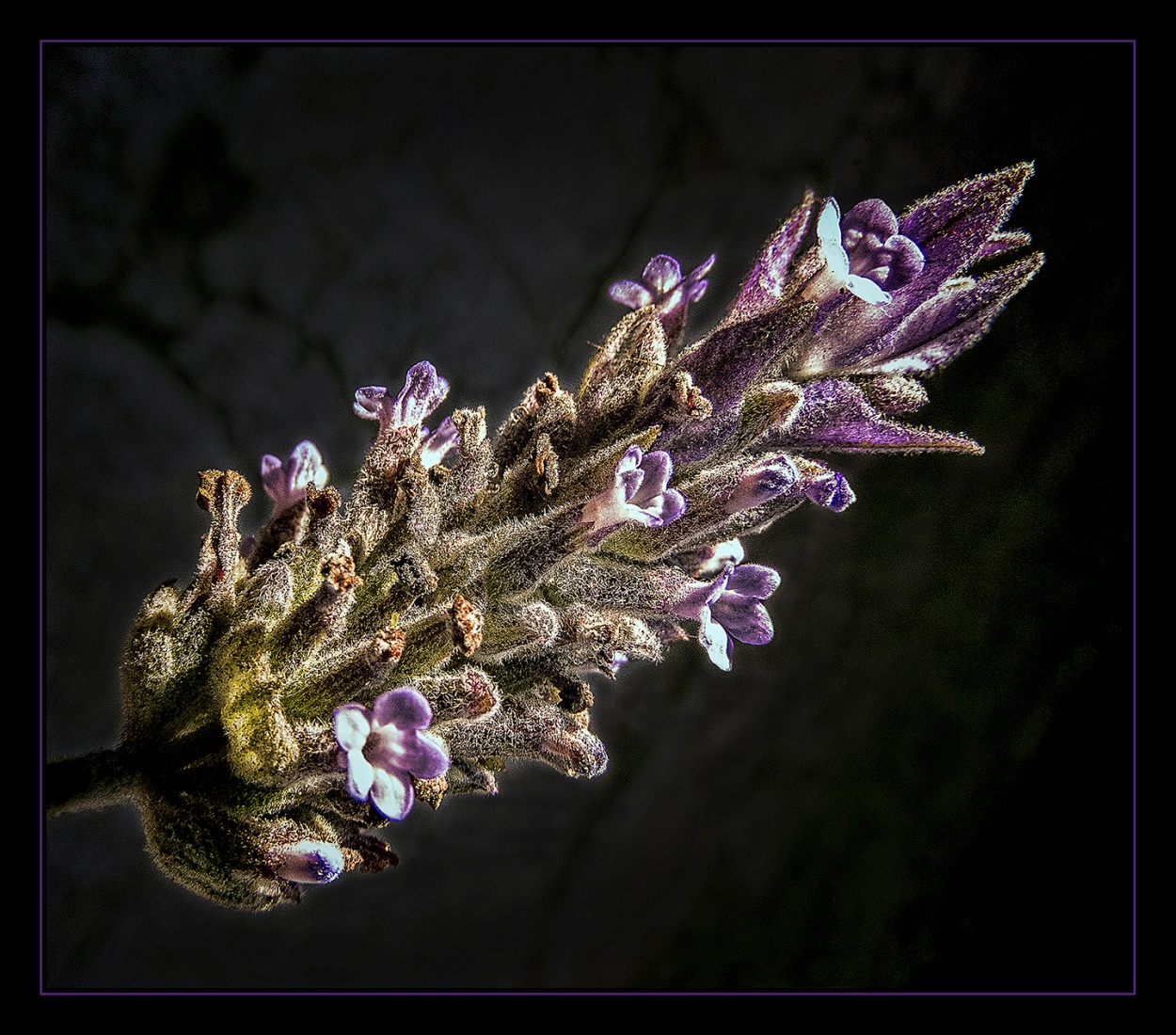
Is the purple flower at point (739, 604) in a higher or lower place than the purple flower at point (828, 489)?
lower

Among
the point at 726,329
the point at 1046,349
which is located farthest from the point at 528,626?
the point at 1046,349

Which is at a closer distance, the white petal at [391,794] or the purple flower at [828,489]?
the white petal at [391,794]

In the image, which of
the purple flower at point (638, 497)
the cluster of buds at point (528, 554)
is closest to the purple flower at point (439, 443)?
the cluster of buds at point (528, 554)

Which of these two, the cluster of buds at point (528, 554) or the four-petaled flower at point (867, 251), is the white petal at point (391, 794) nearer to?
the cluster of buds at point (528, 554)

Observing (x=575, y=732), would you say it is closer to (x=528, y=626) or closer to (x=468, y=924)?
(x=528, y=626)

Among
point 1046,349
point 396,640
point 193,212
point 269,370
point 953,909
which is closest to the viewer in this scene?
point 396,640

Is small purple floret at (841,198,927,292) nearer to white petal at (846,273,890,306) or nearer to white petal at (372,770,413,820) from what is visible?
white petal at (846,273,890,306)

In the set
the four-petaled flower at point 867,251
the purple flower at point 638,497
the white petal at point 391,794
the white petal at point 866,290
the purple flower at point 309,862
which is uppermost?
the four-petaled flower at point 867,251
